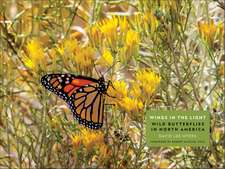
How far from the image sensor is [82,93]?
53.5 inches

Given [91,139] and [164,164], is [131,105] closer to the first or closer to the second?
[91,139]

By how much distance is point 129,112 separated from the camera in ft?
4.05

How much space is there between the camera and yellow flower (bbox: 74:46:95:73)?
1244 millimetres

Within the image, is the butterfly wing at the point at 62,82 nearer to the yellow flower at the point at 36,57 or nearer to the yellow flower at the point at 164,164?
the yellow flower at the point at 36,57

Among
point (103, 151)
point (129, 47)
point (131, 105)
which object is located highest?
point (129, 47)

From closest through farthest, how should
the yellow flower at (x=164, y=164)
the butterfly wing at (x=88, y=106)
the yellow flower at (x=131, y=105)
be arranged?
the yellow flower at (x=131, y=105)
the butterfly wing at (x=88, y=106)
the yellow flower at (x=164, y=164)

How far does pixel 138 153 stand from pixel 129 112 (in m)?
0.12

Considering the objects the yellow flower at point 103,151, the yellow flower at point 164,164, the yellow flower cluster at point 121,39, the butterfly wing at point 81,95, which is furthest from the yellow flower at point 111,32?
the yellow flower at point 164,164

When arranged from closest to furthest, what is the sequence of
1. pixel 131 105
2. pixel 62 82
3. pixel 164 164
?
pixel 131 105 < pixel 62 82 < pixel 164 164

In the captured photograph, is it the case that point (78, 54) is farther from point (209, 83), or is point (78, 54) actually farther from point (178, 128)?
point (209, 83)

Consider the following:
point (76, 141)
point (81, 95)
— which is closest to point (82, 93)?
point (81, 95)

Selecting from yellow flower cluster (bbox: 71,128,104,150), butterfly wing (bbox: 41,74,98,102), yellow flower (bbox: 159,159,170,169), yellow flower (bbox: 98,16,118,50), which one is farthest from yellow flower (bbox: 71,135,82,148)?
yellow flower (bbox: 159,159,170,169)

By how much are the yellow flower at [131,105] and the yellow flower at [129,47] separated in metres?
0.08

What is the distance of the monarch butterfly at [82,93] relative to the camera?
4.32 feet
